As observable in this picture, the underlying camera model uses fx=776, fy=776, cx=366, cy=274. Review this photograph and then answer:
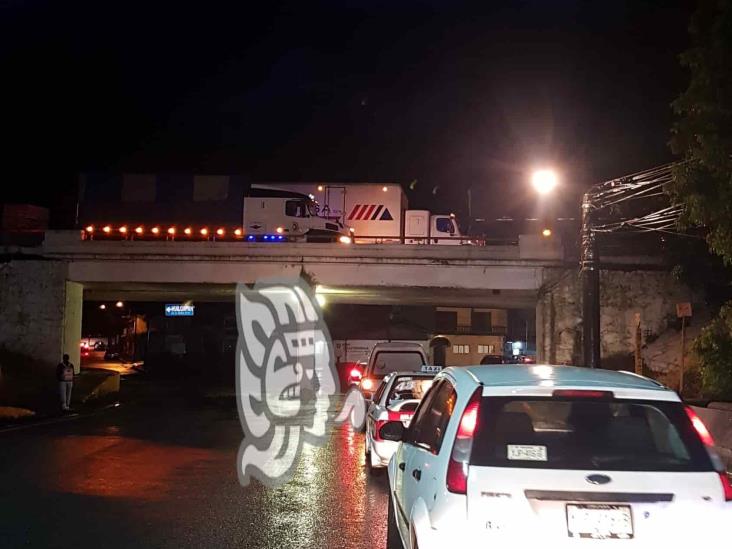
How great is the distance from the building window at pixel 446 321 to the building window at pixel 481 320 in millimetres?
1281

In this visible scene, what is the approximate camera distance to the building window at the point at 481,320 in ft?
180

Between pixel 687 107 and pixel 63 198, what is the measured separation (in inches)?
1605

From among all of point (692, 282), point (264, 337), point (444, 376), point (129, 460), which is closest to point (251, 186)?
point (264, 337)

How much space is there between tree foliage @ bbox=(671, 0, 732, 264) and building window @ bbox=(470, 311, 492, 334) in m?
42.2

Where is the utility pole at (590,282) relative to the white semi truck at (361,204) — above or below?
below

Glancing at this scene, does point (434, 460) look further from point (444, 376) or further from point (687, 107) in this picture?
point (687, 107)

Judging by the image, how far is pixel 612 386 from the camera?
14.2 ft

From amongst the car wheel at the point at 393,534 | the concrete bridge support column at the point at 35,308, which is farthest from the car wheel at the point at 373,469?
the concrete bridge support column at the point at 35,308

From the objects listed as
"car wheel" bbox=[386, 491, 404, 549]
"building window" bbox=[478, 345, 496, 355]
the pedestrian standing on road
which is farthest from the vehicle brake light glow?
"building window" bbox=[478, 345, 496, 355]

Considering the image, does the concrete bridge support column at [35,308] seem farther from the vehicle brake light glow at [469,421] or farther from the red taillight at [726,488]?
the red taillight at [726,488]

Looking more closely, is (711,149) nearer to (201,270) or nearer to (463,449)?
(463,449)

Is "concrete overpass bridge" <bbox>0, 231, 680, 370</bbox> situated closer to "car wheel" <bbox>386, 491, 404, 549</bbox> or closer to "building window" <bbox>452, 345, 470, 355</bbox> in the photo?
"building window" <bbox>452, 345, 470, 355</bbox>

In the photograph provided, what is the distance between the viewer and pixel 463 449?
161 inches

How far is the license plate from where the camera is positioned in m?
3.87
